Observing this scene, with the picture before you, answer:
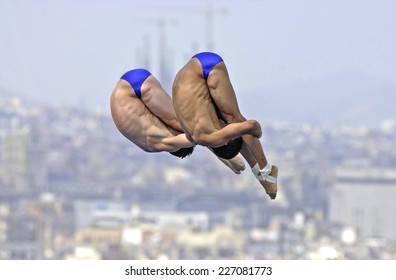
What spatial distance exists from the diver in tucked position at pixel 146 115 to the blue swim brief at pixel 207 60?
0.68 ft

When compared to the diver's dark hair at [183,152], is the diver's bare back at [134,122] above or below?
above

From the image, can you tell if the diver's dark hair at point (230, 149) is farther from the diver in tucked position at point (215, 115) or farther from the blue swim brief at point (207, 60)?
the blue swim brief at point (207, 60)

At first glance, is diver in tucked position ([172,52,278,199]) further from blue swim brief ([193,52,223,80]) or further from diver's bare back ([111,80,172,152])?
diver's bare back ([111,80,172,152])

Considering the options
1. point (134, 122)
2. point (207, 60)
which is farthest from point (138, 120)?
point (207, 60)

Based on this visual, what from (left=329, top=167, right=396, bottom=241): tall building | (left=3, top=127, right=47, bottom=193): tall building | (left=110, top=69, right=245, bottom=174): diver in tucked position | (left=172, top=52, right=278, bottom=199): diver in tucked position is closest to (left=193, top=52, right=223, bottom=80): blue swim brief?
(left=172, top=52, right=278, bottom=199): diver in tucked position

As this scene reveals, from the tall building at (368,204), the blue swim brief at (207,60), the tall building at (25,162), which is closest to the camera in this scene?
the blue swim brief at (207,60)

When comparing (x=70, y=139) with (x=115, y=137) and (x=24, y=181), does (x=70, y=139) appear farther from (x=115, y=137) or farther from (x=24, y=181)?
(x=24, y=181)

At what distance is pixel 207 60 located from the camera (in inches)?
217

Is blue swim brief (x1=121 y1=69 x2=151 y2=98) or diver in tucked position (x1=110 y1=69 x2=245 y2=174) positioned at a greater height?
blue swim brief (x1=121 y1=69 x2=151 y2=98)

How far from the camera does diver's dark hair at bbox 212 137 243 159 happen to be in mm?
5586

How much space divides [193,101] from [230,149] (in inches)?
7.5

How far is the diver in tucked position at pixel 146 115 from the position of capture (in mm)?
5664

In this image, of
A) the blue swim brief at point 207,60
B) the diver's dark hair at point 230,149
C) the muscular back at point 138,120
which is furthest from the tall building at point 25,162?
the blue swim brief at point 207,60

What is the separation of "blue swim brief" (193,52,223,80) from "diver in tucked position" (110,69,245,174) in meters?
0.21
